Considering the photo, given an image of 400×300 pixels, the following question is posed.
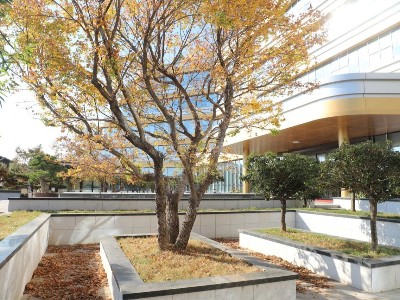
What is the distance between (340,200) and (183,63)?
55.0 ft

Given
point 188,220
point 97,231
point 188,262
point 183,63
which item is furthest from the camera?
point 97,231

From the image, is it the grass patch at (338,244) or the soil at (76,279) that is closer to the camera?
the soil at (76,279)

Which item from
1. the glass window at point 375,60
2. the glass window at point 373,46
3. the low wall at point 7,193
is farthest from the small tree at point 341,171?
the low wall at point 7,193

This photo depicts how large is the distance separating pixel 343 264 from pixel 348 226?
17.0ft

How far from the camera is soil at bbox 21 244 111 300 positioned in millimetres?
6824

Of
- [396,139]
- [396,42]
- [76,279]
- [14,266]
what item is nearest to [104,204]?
[76,279]

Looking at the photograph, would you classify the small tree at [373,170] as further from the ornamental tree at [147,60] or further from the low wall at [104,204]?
the low wall at [104,204]

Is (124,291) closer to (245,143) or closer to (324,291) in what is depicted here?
(324,291)

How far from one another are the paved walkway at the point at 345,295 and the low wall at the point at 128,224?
7213 millimetres

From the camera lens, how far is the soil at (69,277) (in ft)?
22.4

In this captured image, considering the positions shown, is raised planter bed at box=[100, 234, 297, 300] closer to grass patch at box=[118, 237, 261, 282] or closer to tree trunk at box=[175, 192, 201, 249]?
grass patch at box=[118, 237, 261, 282]

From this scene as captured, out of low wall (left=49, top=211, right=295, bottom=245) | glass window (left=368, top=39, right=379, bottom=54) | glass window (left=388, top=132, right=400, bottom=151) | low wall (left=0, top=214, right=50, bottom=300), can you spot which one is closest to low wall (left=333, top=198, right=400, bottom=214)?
glass window (left=388, top=132, right=400, bottom=151)

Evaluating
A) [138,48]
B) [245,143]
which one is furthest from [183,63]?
[245,143]

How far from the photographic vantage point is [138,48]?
9.47 metres
